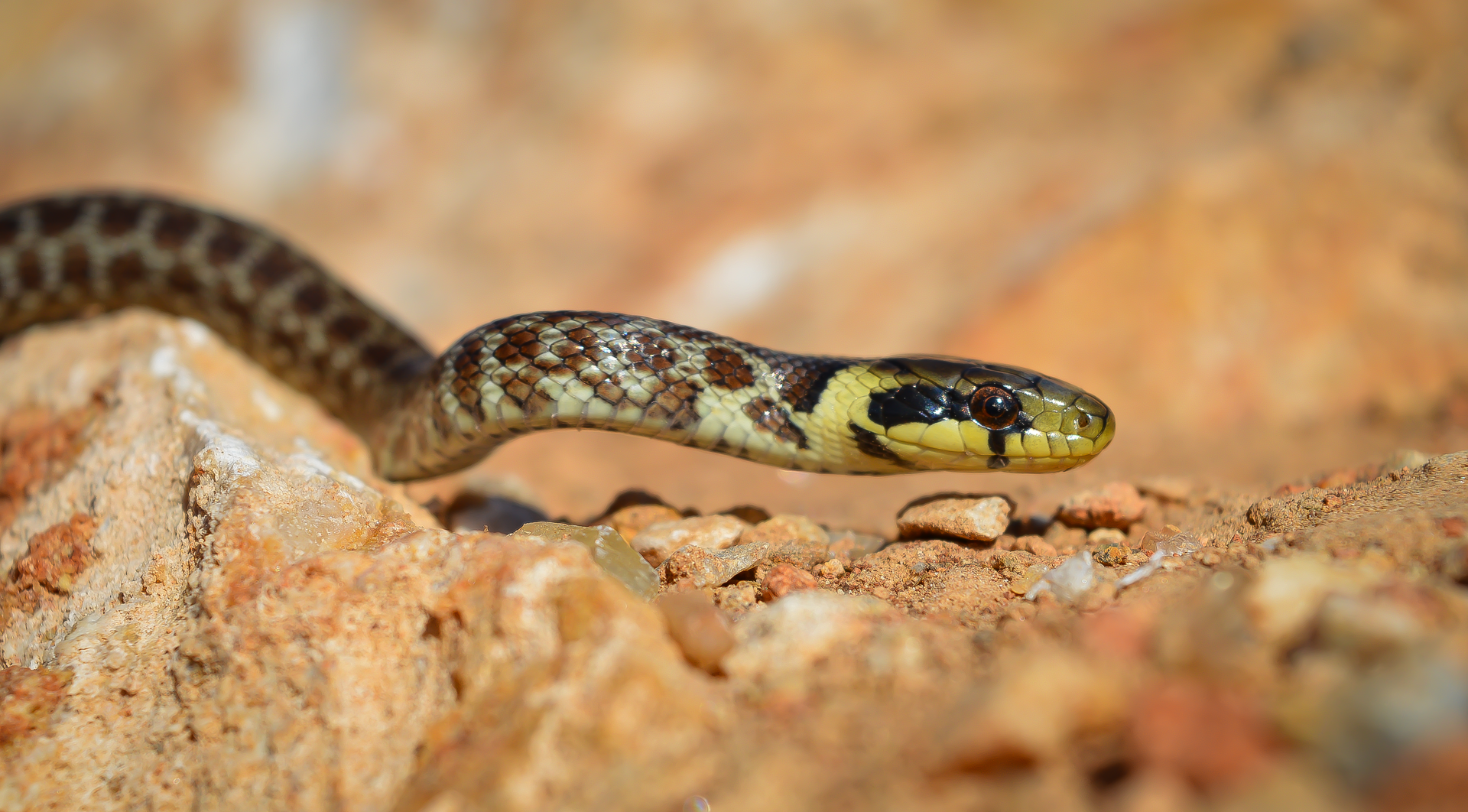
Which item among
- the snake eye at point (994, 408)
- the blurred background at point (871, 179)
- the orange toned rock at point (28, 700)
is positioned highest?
the blurred background at point (871, 179)

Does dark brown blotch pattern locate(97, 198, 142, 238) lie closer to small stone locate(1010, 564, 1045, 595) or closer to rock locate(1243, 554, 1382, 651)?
small stone locate(1010, 564, 1045, 595)

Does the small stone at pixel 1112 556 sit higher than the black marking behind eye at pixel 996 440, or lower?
lower

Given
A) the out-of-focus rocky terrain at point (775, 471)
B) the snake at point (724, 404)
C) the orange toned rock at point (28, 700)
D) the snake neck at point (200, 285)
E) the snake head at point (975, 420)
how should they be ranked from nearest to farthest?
the out-of-focus rocky terrain at point (775, 471), the orange toned rock at point (28, 700), the snake at point (724, 404), the snake head at point (975, 420), the snake neck at point (200, 285)

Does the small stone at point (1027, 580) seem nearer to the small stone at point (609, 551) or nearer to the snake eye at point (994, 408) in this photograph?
the snake eye at point (994, 408)

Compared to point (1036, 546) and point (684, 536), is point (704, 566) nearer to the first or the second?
point (684, 536)

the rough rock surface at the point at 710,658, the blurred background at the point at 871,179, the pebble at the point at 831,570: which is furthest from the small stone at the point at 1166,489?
the pebble at the point at 831,570

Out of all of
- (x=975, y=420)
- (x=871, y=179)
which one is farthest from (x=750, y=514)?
(x=871, y=179)

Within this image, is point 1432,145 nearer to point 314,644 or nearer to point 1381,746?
point 1381,746
